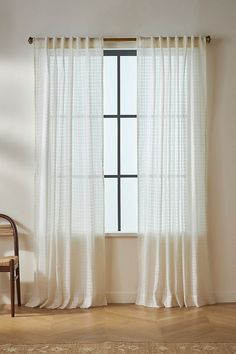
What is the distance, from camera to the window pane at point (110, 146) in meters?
5.92

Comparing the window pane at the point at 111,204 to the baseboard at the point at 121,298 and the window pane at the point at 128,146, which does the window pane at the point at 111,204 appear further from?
the baseboard at the point at 121,298

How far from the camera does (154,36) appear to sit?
5711 mm

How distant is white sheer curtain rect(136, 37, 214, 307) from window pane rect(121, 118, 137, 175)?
0.26m

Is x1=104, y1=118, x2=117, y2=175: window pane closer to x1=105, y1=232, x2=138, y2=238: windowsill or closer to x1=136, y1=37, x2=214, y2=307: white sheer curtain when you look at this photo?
x1=136, y1=37, x2=214, y2=307: white sheer curtain

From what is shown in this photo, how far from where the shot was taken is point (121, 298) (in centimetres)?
577

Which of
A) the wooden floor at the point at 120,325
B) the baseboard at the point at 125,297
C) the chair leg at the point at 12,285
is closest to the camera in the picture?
the wooden floor at the point at 120,325

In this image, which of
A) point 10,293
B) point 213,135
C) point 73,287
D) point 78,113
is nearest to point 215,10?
point 213,135

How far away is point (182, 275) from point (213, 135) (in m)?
1.30

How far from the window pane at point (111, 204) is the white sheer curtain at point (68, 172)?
27 centimetres

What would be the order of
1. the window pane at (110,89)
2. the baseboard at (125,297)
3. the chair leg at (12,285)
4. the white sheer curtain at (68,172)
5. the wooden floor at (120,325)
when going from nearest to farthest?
the wooden floor at (120,325) < the chair leg at (12,285) < the white sheer curtain at (68,172) < the baseboard at (125,297) < the window pane at (110,89)

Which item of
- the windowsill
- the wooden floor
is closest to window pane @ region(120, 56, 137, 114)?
the windowsill

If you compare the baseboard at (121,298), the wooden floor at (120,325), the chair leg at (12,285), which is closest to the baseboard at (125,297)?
the baseboard at (121,298)

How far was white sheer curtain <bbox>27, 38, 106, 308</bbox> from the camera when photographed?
5.62m

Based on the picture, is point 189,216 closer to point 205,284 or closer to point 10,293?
point 205,284
